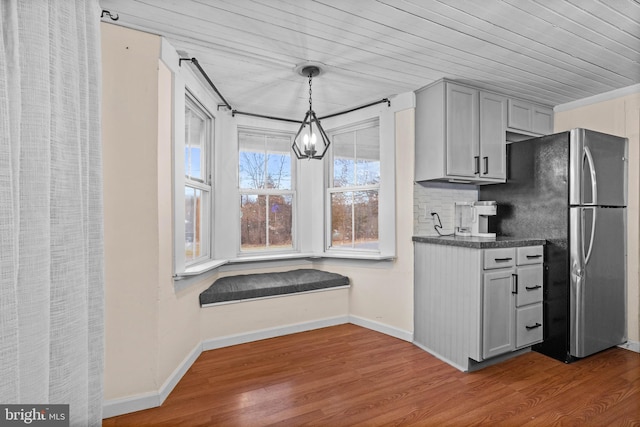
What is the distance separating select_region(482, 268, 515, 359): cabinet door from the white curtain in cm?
238

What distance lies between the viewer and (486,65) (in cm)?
236

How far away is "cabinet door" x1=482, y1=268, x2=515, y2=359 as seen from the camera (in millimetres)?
2293

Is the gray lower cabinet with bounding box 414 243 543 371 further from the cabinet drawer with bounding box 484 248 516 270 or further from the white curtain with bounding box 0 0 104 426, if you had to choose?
the white curtain with bounding box 0 0 104 426

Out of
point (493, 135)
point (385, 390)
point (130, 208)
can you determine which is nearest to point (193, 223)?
point (130, 208)

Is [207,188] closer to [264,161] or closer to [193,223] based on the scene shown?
[193,223]

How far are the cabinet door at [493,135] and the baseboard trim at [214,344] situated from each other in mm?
1695

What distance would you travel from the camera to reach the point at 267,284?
300cm

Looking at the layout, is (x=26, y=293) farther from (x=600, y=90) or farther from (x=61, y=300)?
(x=600, y=90)

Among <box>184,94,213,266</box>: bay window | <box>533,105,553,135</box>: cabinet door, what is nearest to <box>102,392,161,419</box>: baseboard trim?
<box>184,94,213,266</box>: bay window

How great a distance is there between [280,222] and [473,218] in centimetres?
202

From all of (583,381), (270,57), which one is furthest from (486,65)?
(583,381)

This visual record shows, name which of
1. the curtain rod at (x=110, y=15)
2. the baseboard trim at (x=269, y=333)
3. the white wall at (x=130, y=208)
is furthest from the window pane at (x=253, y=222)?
the curtain rod at (x=110, y=15)

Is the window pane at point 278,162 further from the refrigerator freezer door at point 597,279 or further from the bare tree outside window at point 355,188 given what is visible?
the refrigerator freezer door at point 597,279

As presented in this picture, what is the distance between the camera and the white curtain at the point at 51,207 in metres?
0.93
